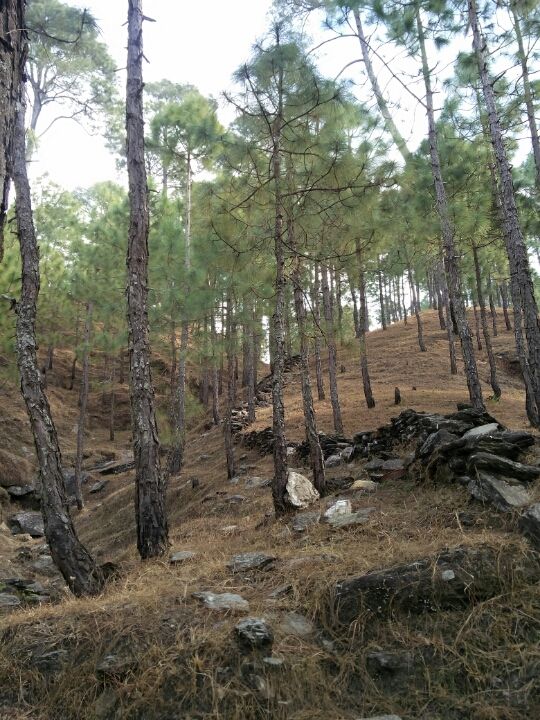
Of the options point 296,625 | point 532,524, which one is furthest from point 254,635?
point 532,524

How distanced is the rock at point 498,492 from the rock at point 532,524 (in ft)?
1.33

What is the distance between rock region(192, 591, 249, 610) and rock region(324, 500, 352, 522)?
1.97 meters

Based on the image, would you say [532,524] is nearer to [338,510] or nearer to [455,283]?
[338,510]

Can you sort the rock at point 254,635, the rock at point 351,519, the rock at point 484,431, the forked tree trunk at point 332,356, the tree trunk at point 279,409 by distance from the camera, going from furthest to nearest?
the forked tree trunk at point 332,356, the tree trunk at point 279,409, the rock at point 484,431, the rock at point 351,519, the rock at point 254,635

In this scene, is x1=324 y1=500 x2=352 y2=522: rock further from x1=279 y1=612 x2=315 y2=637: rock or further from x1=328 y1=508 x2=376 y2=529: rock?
x1=279 y1=612 x2=315 y2=637: rock

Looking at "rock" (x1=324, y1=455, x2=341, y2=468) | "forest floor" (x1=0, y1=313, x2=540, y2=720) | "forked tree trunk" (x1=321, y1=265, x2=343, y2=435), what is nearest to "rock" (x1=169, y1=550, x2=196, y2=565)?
"forest floor" (x1=0, y1=313, x2=540, y2=720)

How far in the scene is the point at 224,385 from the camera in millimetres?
28266

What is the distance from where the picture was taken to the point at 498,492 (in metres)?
4.29

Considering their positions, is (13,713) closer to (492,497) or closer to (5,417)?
(492,497)

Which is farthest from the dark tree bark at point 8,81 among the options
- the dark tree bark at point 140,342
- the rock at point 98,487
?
the rock at point 98,487

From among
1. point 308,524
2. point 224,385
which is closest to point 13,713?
point 308,524

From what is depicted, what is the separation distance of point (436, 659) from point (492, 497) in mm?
1883

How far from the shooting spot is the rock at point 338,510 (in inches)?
214

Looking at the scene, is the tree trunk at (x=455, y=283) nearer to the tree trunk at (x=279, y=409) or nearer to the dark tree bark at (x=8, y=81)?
the tree trunk at (x=279, y=409)
